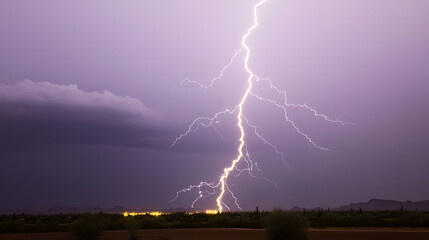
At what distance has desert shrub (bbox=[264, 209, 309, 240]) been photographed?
19109mm

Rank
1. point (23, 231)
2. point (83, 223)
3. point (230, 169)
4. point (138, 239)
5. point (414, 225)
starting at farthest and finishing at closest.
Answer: point (230, 169), point (414, 225), point (23, 231), point (83, 223), point (138, 239)

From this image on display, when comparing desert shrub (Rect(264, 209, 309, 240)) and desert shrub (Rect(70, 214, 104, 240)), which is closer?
desert shrub (Rect(264, 209, 309, 240))

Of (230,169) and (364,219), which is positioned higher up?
(230,169)

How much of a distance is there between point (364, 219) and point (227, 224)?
31.3 feet

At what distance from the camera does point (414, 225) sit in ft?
108

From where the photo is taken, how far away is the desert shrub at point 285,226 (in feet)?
62.7

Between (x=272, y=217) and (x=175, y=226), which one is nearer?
(x=272, y=217)

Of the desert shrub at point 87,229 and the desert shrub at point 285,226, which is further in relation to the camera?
the desert shrub at point 87,229

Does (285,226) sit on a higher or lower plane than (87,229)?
lower

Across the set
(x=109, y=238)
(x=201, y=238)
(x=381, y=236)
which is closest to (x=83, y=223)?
(x=109, y=238)

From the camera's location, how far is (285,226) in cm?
1917

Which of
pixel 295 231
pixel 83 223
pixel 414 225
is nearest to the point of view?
pixel 295 231

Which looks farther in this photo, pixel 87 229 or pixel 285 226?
pixel 87 229

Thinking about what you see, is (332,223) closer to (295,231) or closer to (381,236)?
(381,236)
